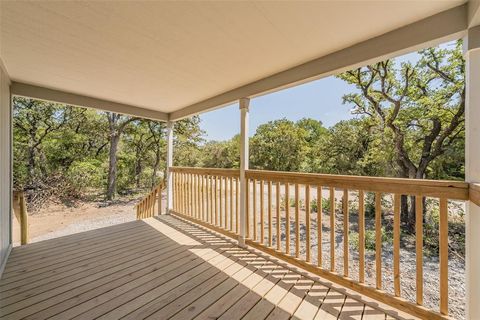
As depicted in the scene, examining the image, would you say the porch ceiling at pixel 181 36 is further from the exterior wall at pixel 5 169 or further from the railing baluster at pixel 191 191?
the railing baluster at pixel 191 191

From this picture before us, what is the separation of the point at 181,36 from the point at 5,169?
276 centimetres

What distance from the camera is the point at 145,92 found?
343 centimetres

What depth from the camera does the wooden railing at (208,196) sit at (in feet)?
11.0

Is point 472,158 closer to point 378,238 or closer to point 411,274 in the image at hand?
point 378,238

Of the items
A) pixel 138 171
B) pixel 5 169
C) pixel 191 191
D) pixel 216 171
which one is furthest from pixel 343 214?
pixel 138 171

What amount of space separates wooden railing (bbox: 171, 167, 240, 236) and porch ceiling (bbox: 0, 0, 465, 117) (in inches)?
60.0

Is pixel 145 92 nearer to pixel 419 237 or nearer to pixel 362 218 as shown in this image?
pixel 362 218

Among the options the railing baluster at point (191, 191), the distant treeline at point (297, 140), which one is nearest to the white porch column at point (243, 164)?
the railing baluster at point (191, 191)

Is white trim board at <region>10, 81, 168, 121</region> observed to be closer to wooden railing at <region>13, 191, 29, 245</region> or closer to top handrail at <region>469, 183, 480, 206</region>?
wooden railing at <region>13, 191, 29, 245</region>

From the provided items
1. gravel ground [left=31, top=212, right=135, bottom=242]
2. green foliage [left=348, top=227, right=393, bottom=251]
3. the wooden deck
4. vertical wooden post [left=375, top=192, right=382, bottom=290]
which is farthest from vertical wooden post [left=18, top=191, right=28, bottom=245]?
green foliage [left=348, top=227, right=393, bottom=251]

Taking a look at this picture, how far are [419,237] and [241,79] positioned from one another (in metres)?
2.49

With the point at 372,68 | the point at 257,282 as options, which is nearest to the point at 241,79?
the point at 257,282

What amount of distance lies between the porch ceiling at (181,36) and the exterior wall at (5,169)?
0.95ft

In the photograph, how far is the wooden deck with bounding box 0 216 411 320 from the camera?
1.73 m
